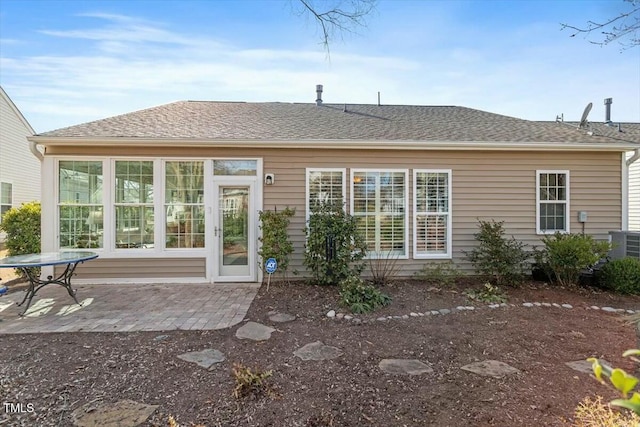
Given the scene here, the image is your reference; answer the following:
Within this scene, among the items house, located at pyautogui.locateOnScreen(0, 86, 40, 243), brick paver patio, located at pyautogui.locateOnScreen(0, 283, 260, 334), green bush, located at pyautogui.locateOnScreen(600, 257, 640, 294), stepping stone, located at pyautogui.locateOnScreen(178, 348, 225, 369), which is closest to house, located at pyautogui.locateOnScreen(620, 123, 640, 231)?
green bush, located at pyautogui.locateOnScreen(600, 257, 640, 294)

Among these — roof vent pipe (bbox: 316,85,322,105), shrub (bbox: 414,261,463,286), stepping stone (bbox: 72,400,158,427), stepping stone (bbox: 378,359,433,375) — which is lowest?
stepping stone (bbox: 72,400,158,427)

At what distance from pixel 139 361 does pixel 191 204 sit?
3.74 metres

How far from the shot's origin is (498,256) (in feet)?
19.7

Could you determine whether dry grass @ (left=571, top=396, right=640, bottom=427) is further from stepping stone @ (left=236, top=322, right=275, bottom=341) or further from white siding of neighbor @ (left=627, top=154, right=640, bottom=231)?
white siding of neighbor @ (left=627, top=154, right=640, bottom=231)

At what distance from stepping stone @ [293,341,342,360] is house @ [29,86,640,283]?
118 inches

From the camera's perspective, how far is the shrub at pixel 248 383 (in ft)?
8.48

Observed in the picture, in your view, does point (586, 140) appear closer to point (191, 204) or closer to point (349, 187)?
point (349, 187)

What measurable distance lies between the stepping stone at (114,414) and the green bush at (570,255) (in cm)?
659

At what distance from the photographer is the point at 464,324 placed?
423 cm

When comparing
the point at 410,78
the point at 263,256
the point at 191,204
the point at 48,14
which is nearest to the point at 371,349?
the point at 263,256

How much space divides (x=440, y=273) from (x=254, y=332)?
3994 millimetres

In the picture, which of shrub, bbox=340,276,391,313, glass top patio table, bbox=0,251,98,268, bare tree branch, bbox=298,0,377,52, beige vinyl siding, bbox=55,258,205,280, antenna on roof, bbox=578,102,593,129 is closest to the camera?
bare tree branch, bbox=298,0,377,52

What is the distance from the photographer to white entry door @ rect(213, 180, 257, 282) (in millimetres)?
6504

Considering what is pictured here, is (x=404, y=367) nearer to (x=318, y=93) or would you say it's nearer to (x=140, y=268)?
(x=140, y=268)
